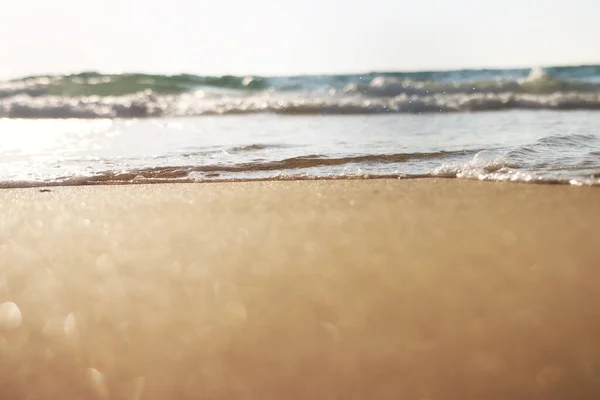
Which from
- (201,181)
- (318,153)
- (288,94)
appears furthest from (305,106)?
(201,181)

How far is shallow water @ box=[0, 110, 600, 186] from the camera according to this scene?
3.39 metres

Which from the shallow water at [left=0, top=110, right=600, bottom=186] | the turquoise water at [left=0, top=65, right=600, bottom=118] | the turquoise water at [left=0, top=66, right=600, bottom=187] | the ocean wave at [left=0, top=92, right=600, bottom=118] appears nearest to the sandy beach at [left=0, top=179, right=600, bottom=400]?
the shallow water at [left=0, top=110, right=600, bottom=186]

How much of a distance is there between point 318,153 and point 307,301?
8.91 feet

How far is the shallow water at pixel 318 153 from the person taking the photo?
3395 millimetres

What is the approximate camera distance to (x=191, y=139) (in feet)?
18.4

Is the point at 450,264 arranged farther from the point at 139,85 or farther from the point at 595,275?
the point at 139,85

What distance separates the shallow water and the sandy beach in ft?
2.65

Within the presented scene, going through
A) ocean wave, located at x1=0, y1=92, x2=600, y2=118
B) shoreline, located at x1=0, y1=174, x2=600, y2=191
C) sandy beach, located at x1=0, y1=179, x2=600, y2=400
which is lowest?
sandy beach, located at x1=0, y1=179, x2=600, y2=400

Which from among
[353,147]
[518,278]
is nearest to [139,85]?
[353,147]

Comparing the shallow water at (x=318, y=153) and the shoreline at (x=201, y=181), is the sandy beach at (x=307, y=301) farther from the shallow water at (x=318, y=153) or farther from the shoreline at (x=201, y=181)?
the shallow water at (x=318, y=153)

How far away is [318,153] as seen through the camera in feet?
13.6

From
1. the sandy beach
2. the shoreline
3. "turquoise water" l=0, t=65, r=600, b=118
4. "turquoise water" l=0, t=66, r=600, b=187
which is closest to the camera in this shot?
the sandy beach

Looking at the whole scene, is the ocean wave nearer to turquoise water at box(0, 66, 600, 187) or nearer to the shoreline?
turquoise water at box(0, 66, 600, 187)

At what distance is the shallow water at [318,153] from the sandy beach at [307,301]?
0.81 meters
